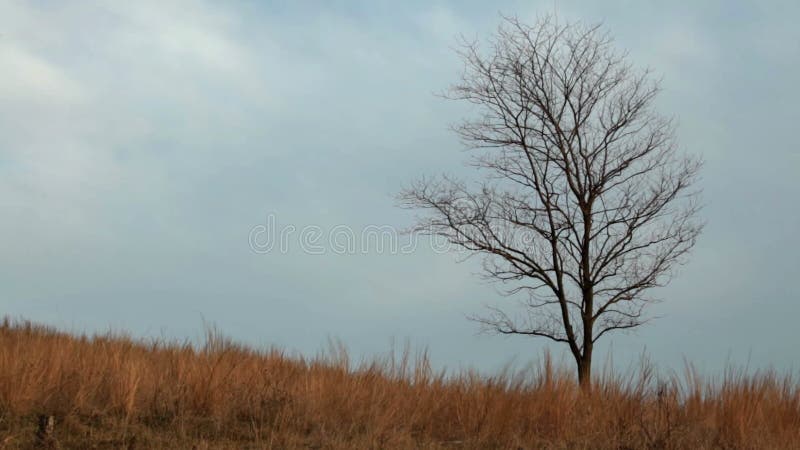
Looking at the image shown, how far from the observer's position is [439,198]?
1766cm

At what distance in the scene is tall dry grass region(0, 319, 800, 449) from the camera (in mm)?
7664

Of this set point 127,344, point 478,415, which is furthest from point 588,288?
point 127,344

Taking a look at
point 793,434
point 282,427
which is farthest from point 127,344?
point 793,434

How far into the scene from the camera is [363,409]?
346 inches

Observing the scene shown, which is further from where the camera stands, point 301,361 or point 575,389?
point 301,361

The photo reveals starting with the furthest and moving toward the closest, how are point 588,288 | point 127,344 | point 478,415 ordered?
point 588,288, point 127,344, point 478,415

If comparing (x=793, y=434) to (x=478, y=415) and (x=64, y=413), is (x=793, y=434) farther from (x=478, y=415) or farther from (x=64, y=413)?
(x=64, y=413)

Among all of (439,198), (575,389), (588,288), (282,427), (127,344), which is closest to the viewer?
(282,427)

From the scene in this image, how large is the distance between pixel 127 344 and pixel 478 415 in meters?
8.86

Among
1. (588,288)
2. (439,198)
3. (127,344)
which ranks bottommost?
(127,344)

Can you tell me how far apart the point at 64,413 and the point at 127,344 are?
24.7 ft

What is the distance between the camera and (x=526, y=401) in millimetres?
9609

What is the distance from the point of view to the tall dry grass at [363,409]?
7664 mm

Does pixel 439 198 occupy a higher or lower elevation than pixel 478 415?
higher
